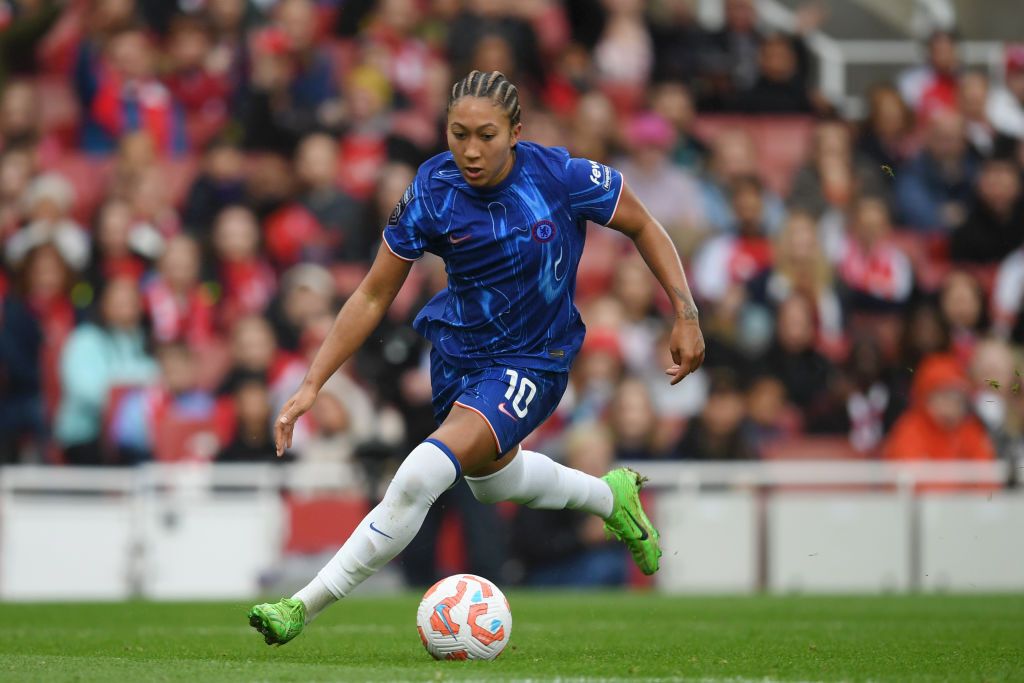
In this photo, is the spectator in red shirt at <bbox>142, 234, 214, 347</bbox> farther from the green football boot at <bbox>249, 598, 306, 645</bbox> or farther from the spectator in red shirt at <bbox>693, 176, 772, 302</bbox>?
the green football boot at <bbox>249, 598, 306, 645</bbox>

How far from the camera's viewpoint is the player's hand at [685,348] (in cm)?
678

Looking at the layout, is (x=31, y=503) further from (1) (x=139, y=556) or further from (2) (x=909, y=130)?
(2) (x=909, y=130)

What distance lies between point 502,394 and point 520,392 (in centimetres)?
9

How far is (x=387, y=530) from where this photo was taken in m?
6.68

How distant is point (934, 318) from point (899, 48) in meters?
5.57

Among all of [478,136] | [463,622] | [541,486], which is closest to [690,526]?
[541,486]

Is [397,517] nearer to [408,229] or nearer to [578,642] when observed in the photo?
[408,229]

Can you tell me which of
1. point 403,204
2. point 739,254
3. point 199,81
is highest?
point 199,81

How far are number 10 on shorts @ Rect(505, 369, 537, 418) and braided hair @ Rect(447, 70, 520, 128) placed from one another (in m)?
1.00

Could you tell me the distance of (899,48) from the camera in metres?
18.4

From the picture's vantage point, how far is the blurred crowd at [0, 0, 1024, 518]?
1317 centimetres

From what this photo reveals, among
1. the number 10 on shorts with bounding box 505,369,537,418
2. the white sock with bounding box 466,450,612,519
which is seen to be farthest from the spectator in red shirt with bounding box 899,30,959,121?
the number 10 on shorts with bounding box 505,369,537,418

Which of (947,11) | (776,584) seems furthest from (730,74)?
(776,584)

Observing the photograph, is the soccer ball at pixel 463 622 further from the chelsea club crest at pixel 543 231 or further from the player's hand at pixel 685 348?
the chelsea club crest at pixel 543 231
